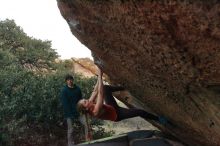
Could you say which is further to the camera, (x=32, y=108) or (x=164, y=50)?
(x=32, y=108)

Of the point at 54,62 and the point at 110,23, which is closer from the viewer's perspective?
the point at 110,23

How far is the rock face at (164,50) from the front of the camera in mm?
6383

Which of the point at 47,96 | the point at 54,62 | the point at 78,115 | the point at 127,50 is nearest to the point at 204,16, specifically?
the point at 127,50

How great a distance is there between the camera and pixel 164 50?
7238mm

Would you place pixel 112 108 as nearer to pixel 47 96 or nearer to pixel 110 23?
pixel 110 23

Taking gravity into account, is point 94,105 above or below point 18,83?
below

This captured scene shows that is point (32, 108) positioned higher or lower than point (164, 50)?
higher

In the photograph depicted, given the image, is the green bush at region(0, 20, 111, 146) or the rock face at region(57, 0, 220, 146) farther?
the green bush at region(0, 20, 111, 146)

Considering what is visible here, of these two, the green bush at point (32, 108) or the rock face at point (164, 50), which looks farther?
the green bush at point (32, 108)

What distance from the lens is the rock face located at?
6.38 meters

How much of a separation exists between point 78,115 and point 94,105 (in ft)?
14.1

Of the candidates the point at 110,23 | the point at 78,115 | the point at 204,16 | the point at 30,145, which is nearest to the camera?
the point at 204,16

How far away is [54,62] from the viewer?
23.9 metres

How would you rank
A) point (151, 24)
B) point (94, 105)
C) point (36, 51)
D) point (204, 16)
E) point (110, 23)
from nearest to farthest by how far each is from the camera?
1. point (204, 16)
2. point (151, 24)
3. point (110, 23)
4. point (94, 105)
5. point (36, 51)
